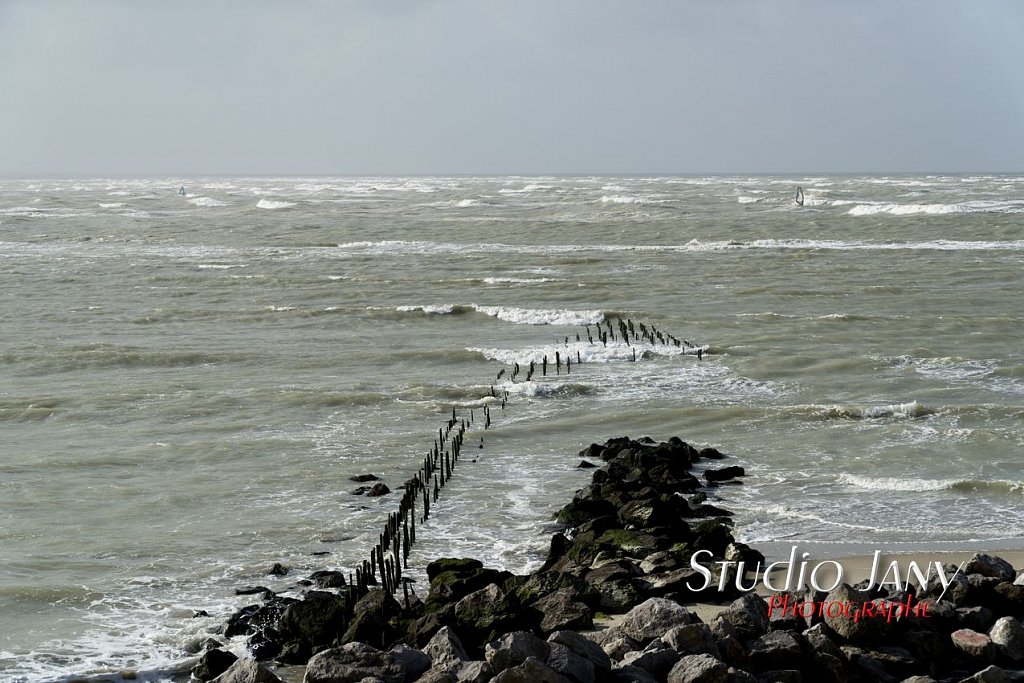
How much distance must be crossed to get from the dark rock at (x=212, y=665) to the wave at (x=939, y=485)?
9.33m

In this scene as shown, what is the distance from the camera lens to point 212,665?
30.9ft

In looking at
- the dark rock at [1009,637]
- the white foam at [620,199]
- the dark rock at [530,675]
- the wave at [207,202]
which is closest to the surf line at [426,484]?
the dark rock at [530,675]

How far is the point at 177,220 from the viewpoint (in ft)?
244

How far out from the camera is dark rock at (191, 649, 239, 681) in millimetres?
9359

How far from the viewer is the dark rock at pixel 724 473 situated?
1555 centimetres

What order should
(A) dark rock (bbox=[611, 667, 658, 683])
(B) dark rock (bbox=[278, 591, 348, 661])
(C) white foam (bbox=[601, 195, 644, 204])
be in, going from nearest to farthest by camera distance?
(A) dark rock (bbox=[611, 667, 658, 683]), (B) dark rock (bbox=[278, 591, 348, 661]), (C) white foam (bbox=[601, 195, 644, 204])

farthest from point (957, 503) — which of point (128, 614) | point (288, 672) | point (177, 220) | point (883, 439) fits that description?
point (177, 220)

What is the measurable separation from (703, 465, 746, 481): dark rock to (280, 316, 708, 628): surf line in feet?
12.6

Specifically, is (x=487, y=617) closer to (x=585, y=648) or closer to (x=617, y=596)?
(x=585, y=648)

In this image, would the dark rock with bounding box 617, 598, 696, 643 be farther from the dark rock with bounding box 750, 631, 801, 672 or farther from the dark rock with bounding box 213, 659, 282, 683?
the dark rock with bounding box 213, 659, 282, 683

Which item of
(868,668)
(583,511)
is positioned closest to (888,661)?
(868,668)

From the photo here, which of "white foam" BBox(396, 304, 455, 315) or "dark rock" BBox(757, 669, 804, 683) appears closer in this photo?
"dark rock" BBox(757, 669, 804, 683)

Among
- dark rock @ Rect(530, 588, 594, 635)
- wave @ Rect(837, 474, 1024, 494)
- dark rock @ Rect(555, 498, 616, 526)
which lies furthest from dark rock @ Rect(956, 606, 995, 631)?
wave @ Rect(837, 474, 1024, 494)

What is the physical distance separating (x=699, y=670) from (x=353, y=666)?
270 centimetres
